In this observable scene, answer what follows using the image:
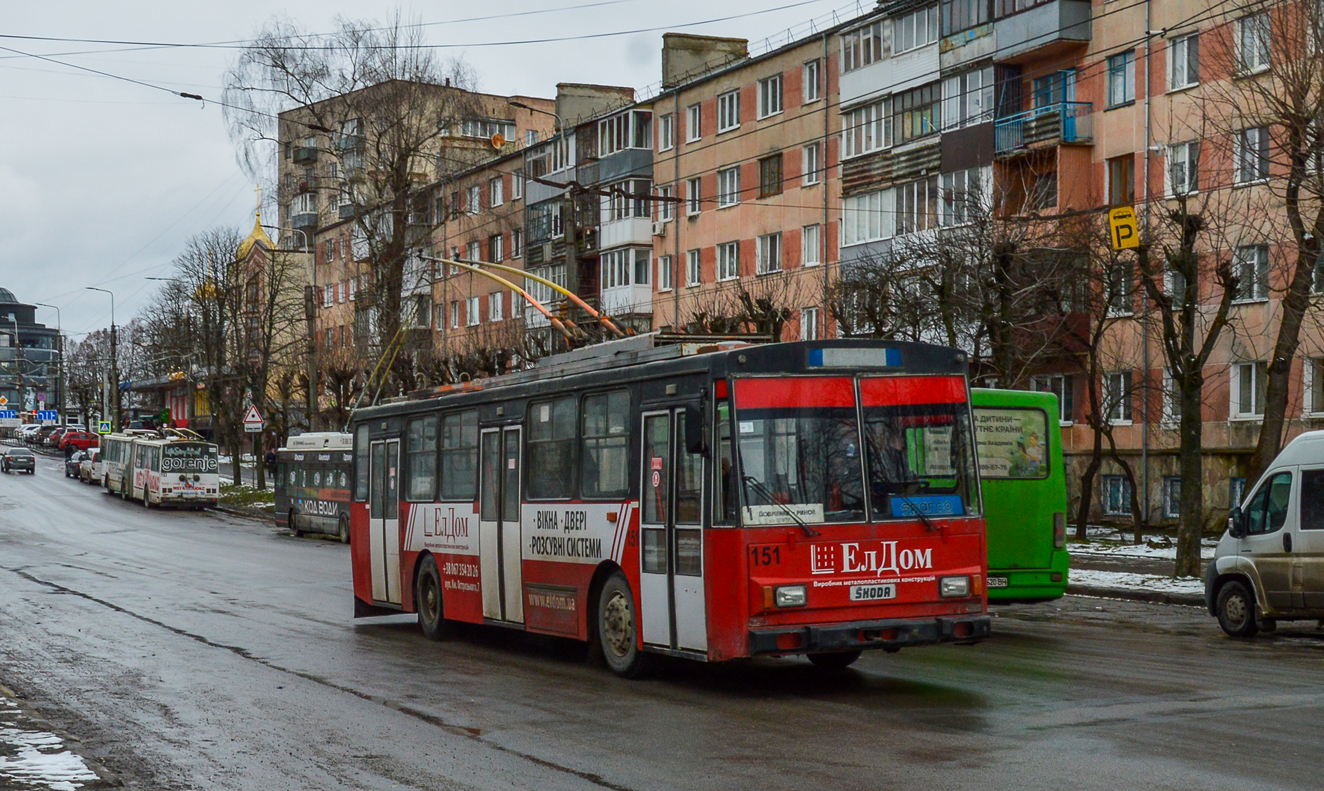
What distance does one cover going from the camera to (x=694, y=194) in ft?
185

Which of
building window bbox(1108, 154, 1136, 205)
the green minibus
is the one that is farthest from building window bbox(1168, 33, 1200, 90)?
the green minibus

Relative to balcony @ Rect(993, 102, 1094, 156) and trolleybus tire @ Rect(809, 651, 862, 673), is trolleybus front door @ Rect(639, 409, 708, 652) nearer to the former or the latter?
trolleybus tire @ Rect(809, 651, 862, 673)

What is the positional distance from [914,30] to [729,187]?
1110 centimetres

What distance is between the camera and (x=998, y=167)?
40875 mm

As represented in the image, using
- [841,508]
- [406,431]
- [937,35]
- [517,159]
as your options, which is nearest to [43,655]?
[406,431]

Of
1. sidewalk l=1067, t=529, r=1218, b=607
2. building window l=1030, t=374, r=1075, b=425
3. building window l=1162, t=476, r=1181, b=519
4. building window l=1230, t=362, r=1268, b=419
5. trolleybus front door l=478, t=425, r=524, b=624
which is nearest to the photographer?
trolleybus front door l=478, t=425, r=524, b=624

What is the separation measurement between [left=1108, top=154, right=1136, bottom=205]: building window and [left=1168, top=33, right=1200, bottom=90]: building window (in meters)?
2.16

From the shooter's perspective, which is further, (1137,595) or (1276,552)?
(1137,595)

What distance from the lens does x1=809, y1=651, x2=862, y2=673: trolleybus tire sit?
13.0 meters

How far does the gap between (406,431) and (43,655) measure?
4575 mm

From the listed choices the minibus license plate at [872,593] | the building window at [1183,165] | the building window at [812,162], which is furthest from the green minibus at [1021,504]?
the building window at [812,162]

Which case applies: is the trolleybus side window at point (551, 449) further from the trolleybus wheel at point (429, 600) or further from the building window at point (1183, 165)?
the building window at point (1183, 165)

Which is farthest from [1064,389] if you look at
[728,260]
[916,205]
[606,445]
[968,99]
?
[606,445]

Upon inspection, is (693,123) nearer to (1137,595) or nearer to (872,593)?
(1137,595)
